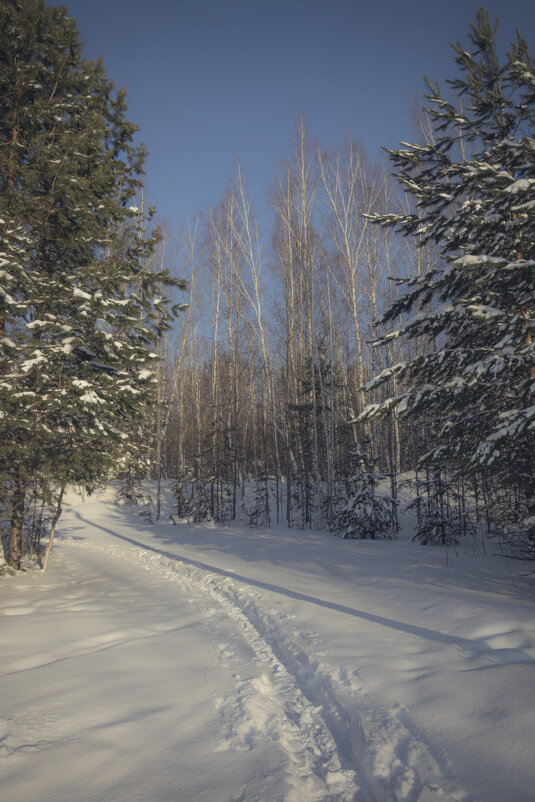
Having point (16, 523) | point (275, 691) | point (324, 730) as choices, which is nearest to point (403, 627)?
point (275, 691)

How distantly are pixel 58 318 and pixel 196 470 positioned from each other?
13422 millimetres

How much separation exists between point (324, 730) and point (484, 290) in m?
6.42

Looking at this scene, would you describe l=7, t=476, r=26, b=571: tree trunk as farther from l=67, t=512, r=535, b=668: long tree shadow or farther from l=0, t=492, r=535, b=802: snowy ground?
l=67, t=512, r=535, b=668: long tree shadow

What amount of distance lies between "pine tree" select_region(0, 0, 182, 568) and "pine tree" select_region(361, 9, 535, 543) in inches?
189

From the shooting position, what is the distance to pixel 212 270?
19844 mm

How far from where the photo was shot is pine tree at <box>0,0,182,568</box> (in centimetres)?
627

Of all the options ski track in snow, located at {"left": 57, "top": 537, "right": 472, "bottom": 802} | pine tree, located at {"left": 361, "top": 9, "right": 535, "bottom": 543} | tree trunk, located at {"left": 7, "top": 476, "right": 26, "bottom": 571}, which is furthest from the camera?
tree trunk, located at {"left": 7, "top": 476, "right": 26, "bottom": 571}

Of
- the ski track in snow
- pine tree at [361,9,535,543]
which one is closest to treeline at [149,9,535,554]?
pine tree at [361,9,535,543]

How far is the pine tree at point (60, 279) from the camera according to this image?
6.27 meters

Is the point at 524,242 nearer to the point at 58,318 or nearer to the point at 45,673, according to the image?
the point at 58,318

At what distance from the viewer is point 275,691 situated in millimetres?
3570

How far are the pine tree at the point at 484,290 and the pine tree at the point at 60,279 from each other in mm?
4796

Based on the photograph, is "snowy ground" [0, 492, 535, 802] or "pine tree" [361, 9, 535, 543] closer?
"snowy ground" [0, 492, 535, 802]

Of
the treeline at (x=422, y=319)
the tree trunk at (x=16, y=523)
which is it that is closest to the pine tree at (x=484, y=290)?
the treeline at (x=422, y=319)
